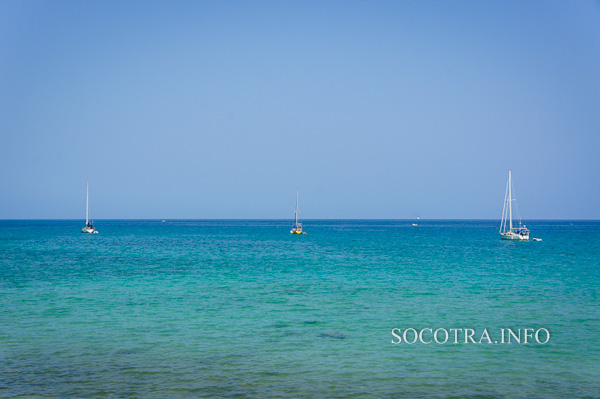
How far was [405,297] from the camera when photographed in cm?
2811


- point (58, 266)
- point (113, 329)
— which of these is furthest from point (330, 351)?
point (58, 266)

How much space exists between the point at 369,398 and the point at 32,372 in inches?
334

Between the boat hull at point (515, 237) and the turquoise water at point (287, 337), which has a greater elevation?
the boat hull at point (515, 237)

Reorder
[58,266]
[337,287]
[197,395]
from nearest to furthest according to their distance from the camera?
[197,395] → [337,287] → [58,266]

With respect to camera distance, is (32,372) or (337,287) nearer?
(32,372)

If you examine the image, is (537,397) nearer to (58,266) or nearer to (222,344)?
(222,344)

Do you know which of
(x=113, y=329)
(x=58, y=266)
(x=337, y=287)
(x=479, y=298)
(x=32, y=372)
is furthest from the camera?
(x=58, y=266)

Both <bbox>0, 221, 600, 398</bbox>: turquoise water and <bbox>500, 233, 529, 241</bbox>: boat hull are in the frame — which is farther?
<bbox>500, 233, 529, 241</bbox>: boat hull

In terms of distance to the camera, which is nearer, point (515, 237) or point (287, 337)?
point (287, 337)

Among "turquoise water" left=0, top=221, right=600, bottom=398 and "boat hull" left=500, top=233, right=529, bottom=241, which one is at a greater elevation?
"boat hull" left=500, top=233, right=529, bottom=241

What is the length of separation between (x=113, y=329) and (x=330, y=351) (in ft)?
26.2

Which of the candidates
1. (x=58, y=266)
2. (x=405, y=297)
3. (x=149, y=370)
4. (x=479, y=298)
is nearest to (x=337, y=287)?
(x=405, y=297)

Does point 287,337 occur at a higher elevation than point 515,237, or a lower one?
lower

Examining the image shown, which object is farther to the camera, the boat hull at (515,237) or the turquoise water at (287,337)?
the boat hull at (515,237)
